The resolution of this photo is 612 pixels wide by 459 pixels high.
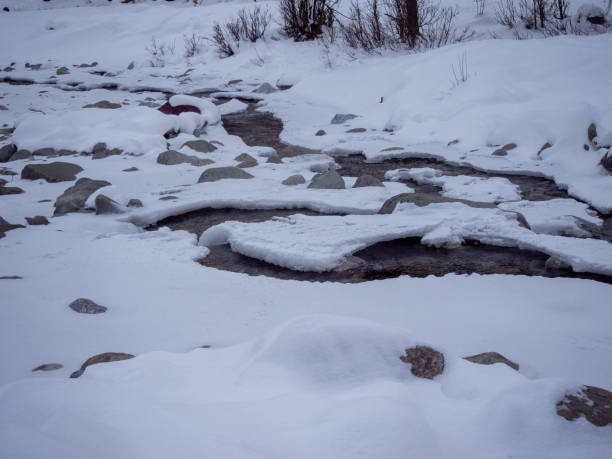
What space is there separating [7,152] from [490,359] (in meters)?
5.05

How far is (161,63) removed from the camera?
12266 mm

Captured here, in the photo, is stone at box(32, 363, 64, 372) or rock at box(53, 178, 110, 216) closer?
stone at box(32, 363, 64, 372)

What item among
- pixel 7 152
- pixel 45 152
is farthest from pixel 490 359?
pixel 7 152

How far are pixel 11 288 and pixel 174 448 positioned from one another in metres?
1.64

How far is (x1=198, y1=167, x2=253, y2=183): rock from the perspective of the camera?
3.91 metres

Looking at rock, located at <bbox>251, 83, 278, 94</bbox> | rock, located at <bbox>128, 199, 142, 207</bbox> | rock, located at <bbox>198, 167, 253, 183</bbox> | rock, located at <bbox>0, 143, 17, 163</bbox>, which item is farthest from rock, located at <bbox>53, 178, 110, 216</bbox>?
rock, located at <bbox>251, 83, 278, 94</bbox>

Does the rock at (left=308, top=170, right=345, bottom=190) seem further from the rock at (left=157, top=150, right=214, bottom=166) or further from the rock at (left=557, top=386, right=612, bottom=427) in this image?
the rock at (left=557, top=386, right=612, bottom=427)

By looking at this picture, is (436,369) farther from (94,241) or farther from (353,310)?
(94,241)

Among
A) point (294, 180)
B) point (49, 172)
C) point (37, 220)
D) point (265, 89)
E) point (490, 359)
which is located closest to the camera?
point (490, 359)

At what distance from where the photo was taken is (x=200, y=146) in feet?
16.0

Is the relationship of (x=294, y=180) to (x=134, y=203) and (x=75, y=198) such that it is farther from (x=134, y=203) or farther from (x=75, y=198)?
(x=75, y=198)

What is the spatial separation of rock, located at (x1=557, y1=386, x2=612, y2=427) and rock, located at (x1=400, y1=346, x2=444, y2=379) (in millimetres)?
307

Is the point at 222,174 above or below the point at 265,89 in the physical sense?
below

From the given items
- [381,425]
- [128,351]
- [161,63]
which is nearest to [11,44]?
[161,63]
